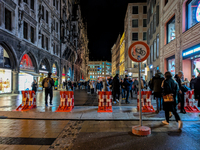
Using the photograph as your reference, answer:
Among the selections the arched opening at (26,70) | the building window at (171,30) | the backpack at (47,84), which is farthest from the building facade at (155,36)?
the backpack at (47,84)

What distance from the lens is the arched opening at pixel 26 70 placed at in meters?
19.8

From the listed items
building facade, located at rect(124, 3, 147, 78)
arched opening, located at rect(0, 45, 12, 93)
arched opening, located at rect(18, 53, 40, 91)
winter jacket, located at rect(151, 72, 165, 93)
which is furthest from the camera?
building facade, located at rect(124, 3, 147, 78)

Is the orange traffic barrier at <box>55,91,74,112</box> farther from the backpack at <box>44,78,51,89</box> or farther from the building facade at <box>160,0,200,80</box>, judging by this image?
the building facade at <box>160,0,200,80</box>

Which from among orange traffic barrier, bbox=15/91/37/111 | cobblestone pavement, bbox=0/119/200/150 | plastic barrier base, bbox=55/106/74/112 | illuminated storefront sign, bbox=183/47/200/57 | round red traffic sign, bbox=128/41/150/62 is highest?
illuminated storefront sign, bbox=183/47/200/57

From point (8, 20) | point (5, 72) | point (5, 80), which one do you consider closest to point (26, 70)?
point (5, 72)

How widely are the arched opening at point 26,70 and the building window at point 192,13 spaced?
18065mm

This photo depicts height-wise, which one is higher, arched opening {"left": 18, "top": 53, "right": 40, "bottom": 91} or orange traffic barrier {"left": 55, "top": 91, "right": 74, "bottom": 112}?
arched opening {"left": 18, "top": 53, "right": 40, "bottom": 91}

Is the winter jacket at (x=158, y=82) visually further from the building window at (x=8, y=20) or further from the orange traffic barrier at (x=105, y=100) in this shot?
the building window at (x=8, y=20)

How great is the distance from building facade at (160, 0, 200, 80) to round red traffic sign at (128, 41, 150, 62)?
9.18 metres

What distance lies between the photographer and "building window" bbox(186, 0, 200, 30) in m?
→ 12.9

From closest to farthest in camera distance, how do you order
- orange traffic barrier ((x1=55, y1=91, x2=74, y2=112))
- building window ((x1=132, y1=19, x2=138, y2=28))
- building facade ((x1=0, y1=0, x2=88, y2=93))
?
orange traffic barrier ((x1=55, y1=91, x2=74, y2=112))
building facade ((x1=0, y1=0, x2=88, y2=93))
building window ((x1=132, y1=19, x2=138, y2=28))

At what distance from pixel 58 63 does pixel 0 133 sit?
29666mm

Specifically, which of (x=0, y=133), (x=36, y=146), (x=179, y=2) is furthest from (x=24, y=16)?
(x=36, y=146)

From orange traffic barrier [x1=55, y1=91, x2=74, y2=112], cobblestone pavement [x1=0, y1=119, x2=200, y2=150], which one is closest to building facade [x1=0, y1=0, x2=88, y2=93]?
orange traffic barrier [x1=55, y1=91, x2=74, y2=112]
